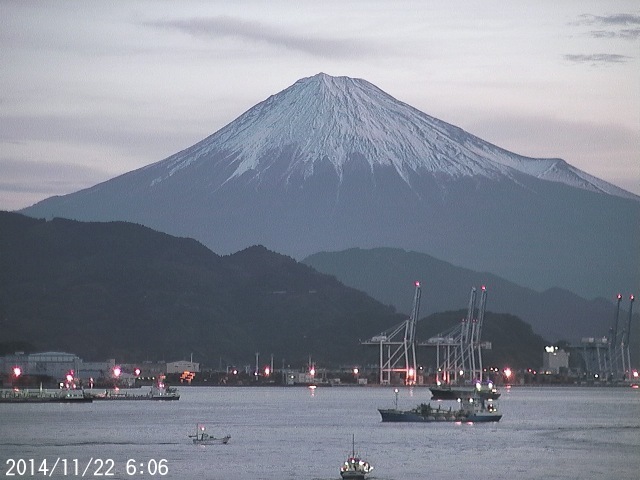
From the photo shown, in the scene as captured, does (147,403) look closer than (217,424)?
No

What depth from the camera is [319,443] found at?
236ft

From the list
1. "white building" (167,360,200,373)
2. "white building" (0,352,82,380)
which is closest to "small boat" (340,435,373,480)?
"white building" (0,352,82,380)

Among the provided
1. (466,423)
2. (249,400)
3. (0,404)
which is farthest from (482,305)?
(466,423)

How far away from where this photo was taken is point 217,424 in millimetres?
86875

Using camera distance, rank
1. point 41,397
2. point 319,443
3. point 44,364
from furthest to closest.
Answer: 1. point 44,364
2. point 41,397
3. point 319,443

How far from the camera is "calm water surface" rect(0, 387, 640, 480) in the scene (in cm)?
5888

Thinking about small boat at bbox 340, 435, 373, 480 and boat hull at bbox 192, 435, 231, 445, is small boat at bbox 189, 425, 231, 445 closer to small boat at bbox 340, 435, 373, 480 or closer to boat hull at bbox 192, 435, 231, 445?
boat hull at bbox 192, 435, 231, 445

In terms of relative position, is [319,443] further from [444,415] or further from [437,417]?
[444,415]

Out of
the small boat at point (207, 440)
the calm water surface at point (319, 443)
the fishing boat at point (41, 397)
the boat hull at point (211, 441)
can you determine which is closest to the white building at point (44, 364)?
the fishing boat at point (41, 397)

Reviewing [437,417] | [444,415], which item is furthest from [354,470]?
[444,415]

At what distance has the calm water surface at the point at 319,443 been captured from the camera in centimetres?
5888

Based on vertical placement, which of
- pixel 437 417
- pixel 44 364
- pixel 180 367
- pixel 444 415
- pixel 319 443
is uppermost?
pixel 180 367

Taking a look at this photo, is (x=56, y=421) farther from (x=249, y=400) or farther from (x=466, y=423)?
(x=249, y=400)

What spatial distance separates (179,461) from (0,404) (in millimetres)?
55197
